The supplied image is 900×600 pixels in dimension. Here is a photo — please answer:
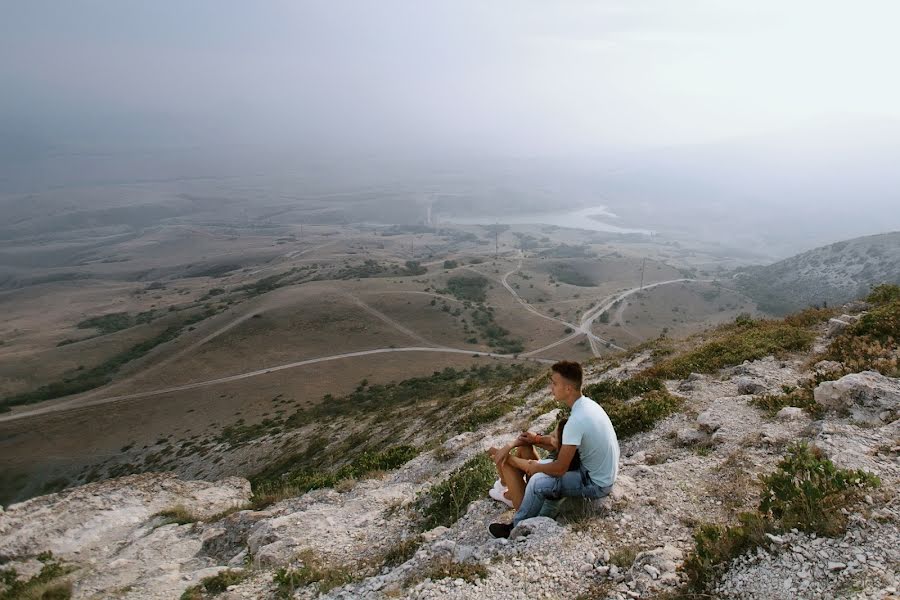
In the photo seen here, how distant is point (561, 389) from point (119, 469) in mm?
41456

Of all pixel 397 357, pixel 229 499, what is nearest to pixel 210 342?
pixel 397 357

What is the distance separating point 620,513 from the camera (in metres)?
6.07

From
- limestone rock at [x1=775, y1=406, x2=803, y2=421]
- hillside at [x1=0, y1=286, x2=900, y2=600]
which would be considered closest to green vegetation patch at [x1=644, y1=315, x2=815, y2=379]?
hillside at [x1=0, y1=286, x2=900, y2=600]

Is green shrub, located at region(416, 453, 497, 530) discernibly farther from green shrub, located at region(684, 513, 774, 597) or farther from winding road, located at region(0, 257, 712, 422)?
winding road, located at region(0, 257, 712, 422)

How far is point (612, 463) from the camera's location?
5930mm

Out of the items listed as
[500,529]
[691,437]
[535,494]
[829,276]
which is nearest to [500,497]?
[500,529]

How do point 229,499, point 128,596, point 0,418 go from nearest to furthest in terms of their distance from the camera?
1. point 128,596
2. point 229,499
3. point 0,418

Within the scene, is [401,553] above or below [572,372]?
below

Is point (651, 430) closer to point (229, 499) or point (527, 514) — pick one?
point (527, 514)

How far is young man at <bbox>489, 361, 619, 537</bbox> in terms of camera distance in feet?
18.7

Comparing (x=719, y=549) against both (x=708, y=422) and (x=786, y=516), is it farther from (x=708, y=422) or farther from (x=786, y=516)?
(x=708, y=422)

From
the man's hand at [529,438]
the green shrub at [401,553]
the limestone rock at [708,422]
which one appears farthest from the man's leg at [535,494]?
the limestone rock at [708,422]

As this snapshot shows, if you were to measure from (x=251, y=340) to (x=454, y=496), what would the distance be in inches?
2549

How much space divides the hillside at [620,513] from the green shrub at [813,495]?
23 mm
